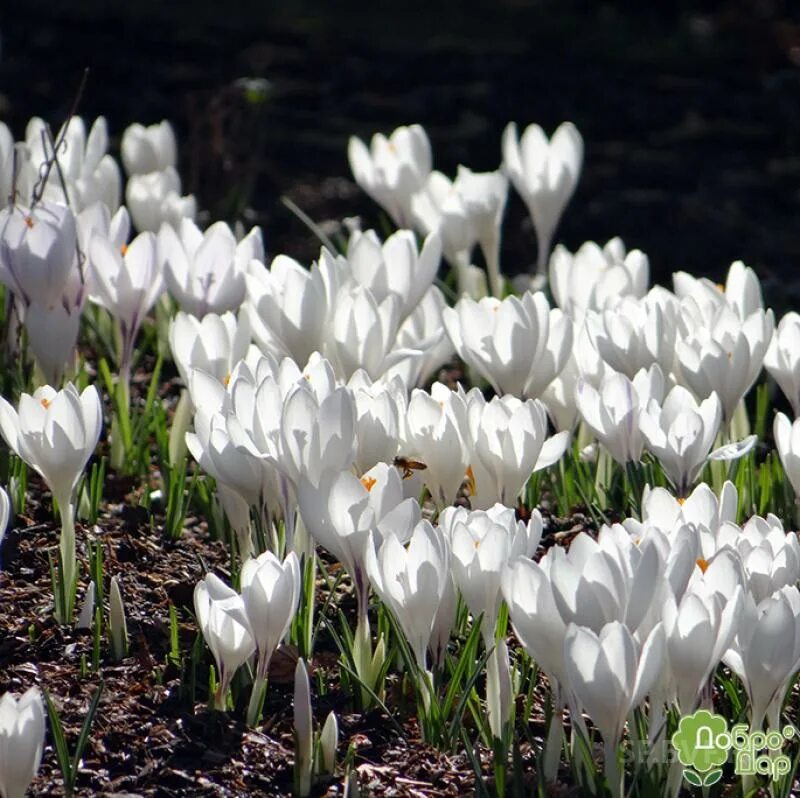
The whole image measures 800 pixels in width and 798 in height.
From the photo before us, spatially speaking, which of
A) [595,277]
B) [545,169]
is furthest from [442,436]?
[545,169]

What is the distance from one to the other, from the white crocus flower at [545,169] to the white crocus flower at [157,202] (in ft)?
2.72

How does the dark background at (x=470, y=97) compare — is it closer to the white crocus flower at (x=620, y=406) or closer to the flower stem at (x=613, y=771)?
the white crocus flower at (x=620, y=406)

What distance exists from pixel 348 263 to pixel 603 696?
55.5 inches

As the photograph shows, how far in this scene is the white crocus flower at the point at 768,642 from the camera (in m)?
1.82

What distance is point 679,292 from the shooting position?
119 inches

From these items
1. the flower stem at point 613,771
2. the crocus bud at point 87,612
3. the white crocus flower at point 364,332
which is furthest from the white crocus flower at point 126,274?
the flower stem at point 613,771

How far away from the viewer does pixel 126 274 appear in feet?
8.98

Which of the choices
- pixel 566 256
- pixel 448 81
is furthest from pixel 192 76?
pixel 566 256

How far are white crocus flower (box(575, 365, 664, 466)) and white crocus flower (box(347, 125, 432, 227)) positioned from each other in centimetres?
128

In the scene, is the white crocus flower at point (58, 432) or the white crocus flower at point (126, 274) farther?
the white crocus flower at point (126, 274)

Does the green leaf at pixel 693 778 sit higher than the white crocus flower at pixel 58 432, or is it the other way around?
the white crocus flower at pixel 58 432

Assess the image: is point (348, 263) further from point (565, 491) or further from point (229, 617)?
point (229, 617)

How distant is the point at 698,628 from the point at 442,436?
595mm

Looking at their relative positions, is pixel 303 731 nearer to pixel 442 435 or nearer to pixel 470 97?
pixel 442 435
